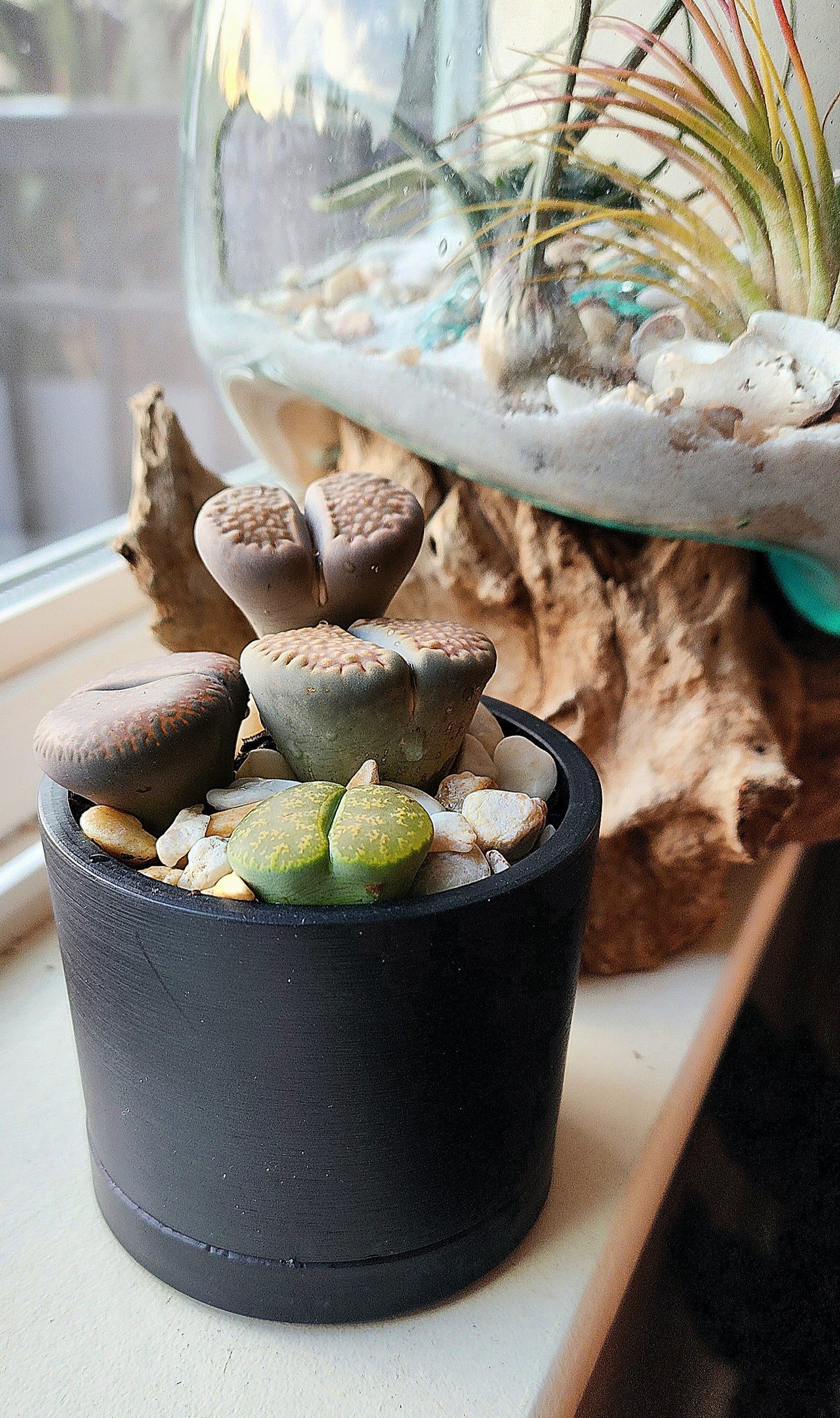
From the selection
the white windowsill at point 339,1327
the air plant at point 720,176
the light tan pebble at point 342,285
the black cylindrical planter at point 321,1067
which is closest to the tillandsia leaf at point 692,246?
the air plant at point 720,176

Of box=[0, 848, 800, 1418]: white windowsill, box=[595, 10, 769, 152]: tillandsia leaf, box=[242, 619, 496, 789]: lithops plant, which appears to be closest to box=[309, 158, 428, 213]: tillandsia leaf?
box=[595, 10, 769, 152]: tillandsia leaf

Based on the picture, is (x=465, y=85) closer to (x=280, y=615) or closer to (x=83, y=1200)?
(x=280, y=615)

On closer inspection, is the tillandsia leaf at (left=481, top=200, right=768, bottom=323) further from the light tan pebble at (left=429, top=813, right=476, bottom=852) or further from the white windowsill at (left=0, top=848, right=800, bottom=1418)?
the white windowsill at (left=0, top=848, right=800, bottom=1418)

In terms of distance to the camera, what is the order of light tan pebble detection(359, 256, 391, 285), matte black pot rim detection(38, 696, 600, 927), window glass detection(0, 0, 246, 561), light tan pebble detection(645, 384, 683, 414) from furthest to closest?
window glass detection(0, 0, 246, 561) < light tan pebble detection(359, 256, 391, 285) < light tan pebble detection(645, 384, 683, 414) < matte black pot rim detection(38, 696, 600, 927)

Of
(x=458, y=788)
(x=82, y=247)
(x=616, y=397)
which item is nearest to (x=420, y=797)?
(x=458, y=788)

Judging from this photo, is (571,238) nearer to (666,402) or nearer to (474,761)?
(666,402)
